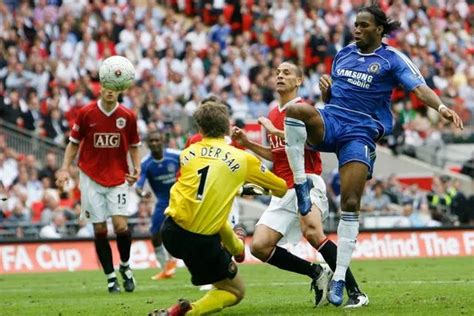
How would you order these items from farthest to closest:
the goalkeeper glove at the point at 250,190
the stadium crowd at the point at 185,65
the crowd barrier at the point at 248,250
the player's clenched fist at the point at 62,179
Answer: the stadium crowd at the point at 185,65, the crowd barrier at the point at 248,250, the player's clenched fist at the point at 62,179, the goalkeeper glove at the point at 250,190

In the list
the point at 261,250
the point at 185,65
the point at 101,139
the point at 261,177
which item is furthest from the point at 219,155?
the point at 185,65

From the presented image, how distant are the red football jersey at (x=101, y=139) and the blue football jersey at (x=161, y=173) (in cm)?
376

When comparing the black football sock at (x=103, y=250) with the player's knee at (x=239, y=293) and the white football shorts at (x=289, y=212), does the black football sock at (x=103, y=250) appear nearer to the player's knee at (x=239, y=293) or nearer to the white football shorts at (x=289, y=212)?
the white football shorts at (x=289, y=212)

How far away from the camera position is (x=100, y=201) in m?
17.2

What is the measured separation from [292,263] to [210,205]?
98.3 inches

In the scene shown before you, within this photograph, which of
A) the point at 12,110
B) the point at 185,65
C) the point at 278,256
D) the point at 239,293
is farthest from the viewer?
the point at 185,65

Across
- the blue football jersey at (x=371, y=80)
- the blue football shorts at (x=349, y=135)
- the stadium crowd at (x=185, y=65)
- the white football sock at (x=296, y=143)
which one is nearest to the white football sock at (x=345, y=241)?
the blue football shorts at (x=349, y=135)

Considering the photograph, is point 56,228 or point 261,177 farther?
point 56,228

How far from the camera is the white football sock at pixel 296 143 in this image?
1245cm

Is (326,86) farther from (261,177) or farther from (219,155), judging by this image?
(219,155)

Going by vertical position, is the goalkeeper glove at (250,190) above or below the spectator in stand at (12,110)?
above

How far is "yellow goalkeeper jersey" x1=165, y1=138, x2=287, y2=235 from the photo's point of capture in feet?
37.6

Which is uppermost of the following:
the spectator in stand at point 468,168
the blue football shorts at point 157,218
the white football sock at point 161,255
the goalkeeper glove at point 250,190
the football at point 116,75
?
the football at point 116,75

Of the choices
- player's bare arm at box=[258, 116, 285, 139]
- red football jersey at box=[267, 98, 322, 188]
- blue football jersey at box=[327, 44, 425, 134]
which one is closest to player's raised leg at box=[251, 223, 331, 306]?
red football jersey at box=[267, 98, 322, 188]
